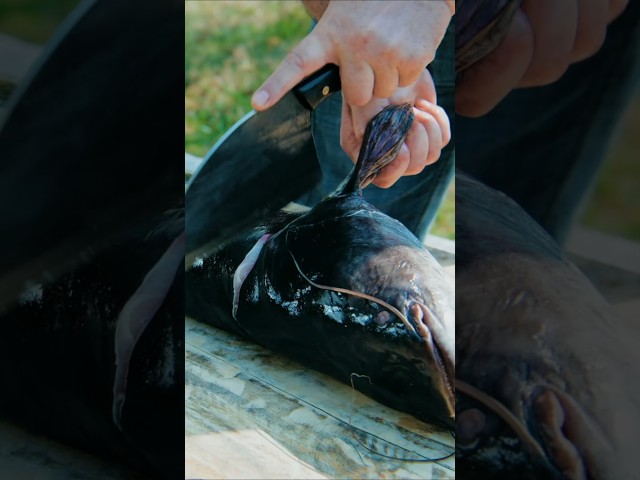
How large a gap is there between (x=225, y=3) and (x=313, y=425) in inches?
36.4

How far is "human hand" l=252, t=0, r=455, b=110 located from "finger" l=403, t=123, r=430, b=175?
0.31 ft

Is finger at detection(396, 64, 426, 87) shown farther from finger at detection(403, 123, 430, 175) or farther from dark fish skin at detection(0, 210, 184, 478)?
dark fish skin at detection(0, 210, 184, 478)

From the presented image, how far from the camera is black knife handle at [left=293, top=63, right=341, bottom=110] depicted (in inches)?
52.8

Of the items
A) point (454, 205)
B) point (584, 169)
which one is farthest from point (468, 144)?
point (584, 169)

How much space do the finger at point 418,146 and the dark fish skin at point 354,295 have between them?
0.08ft

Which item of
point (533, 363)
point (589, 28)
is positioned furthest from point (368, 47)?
point (533, 363)

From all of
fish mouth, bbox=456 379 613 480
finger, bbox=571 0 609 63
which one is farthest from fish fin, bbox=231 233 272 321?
finger, bbox=571 0 609 63

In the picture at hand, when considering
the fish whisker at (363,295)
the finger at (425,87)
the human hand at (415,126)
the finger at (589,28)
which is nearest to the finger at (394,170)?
the human hand at (415,126)

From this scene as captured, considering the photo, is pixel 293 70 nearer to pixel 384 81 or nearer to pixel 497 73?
pixel 384 81

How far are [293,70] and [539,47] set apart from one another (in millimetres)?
501

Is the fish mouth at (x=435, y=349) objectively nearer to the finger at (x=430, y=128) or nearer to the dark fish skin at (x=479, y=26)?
the finger at (x=430, y=128)

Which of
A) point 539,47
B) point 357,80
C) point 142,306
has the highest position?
point 539,47

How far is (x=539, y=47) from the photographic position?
133cm

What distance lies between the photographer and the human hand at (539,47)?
51.8 inches
